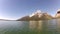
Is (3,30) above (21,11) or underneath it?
underneath

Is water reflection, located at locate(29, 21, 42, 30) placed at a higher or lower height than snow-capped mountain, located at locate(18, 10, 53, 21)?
lower

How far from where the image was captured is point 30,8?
348 cm

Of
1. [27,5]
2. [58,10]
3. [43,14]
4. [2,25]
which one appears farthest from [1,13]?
[58,10]

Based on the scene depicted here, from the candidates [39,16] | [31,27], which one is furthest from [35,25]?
[39,16]

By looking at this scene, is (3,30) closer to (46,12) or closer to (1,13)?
(1,13)

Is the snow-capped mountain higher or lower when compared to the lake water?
higher

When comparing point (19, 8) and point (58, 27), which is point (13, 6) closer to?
point (19, 8)

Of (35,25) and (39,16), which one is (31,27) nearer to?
(35,25)

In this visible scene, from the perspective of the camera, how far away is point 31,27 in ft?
11.3

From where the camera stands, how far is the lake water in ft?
11.2

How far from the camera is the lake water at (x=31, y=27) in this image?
3.41 m

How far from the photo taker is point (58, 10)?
11.4 ft

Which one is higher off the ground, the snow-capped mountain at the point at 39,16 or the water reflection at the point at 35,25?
the snow-capped mountain at the point at 39,16

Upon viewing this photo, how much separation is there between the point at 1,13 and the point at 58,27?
3.54 ft
